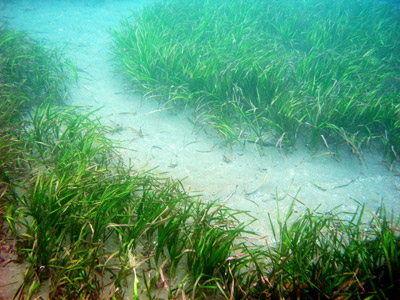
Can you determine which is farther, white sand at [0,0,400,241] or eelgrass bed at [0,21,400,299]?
white sand at [0,0,400,241]

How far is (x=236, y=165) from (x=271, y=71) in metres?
2.04

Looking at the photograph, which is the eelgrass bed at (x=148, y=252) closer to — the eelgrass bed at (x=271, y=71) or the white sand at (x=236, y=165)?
the white sand at (x=236, y=165)

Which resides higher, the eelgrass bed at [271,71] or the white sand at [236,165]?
the eelgrass bed at [271,71]

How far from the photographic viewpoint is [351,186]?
131 inches

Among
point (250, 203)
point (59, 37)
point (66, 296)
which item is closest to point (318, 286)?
point (250, 203)

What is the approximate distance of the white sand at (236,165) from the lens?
3.10m

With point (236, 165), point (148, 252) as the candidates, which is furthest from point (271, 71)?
point (148, 252)

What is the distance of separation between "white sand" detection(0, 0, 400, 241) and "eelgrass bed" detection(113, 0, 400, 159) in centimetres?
27

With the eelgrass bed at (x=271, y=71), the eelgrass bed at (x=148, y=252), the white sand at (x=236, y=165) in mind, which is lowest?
the white sand at (x=236, y=165)

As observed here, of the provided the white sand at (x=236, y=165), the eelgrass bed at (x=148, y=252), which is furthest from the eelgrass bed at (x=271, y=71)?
the eelgrass bed at (x=148, y=252)

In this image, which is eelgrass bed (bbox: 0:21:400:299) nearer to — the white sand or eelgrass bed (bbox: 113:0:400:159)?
the white sand

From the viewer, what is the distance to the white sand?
3.10 meters

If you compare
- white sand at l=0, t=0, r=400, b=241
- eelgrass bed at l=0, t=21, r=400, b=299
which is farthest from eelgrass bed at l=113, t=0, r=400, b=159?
eelgrass bed at l=0, t=21, r=400, b=299

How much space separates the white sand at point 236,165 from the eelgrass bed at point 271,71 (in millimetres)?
273
